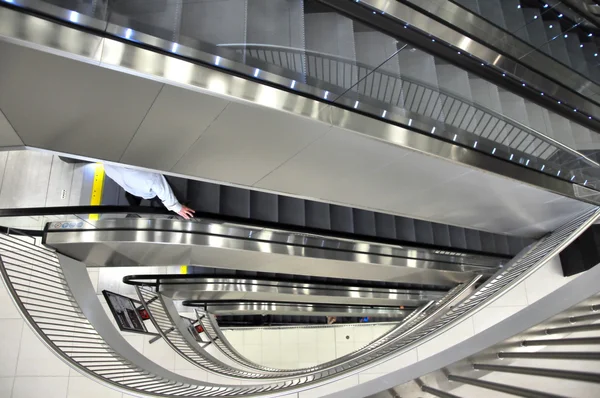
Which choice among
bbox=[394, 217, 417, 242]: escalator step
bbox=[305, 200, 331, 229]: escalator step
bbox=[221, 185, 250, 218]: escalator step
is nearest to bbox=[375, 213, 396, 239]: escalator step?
bbox=[394, 217, 417, 242]: escalator step

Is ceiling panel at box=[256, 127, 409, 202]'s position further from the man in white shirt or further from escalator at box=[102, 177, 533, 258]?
escalator at box=[102, 177, 533, 258]

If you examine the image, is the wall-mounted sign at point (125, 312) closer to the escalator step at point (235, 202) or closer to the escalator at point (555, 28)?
the escalator step at point (235, 202)

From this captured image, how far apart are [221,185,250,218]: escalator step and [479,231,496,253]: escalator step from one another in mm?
4677

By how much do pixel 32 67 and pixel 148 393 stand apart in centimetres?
301

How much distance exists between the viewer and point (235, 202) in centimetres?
473

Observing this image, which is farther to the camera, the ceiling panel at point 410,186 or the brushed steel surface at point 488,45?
the ceiling panel at point 410,186

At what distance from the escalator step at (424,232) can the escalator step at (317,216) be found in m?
1.79

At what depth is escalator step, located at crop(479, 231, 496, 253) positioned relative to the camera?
732 cm

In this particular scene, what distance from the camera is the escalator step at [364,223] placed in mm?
5945

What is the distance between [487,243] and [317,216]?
12.2 feet

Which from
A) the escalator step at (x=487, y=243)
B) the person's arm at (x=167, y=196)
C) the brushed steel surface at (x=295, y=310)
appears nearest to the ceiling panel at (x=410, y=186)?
the person's arm at (x=167, y=196)

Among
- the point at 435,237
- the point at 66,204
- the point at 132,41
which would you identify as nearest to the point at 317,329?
the point at 435,237

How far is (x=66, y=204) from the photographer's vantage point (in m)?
4.03

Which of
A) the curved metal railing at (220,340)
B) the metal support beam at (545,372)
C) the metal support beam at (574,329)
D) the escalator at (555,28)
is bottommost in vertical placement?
the metal support beam at (545,372)
